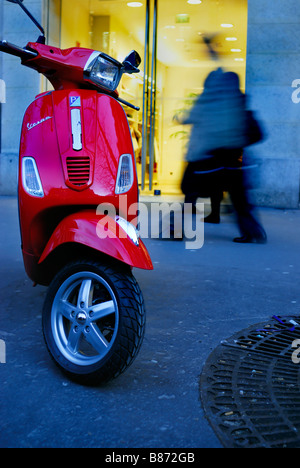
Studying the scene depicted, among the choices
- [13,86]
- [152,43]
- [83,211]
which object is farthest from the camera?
[152,43]

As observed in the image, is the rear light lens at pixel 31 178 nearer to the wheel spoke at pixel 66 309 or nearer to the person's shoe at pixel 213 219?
the wheel spoke at pixel 66 309

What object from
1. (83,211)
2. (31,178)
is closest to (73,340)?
(83,211)

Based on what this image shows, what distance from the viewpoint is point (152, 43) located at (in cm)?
1090

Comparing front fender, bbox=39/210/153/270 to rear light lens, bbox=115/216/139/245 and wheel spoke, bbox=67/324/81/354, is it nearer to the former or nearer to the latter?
rear light lens, bbox=115/216/139/245

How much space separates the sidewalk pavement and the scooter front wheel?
109 millimetres

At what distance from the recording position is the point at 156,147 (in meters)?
11.5

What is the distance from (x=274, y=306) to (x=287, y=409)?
1484 mm

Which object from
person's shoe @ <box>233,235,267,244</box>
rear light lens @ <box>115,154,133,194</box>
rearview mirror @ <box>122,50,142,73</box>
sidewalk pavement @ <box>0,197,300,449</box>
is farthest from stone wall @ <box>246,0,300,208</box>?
rear light lens @ <box>115,154,133,194</box>

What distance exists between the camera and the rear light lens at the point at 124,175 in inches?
116

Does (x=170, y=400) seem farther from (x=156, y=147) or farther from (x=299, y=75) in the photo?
(x=156, y=147)

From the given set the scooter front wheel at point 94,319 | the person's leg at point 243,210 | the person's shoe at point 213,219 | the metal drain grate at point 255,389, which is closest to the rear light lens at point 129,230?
the scooter front wheel at point 94,319

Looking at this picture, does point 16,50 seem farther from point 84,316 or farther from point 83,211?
point 84,316

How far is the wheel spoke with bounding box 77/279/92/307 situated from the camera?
248 cm

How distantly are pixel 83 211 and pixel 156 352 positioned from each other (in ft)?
2.55
